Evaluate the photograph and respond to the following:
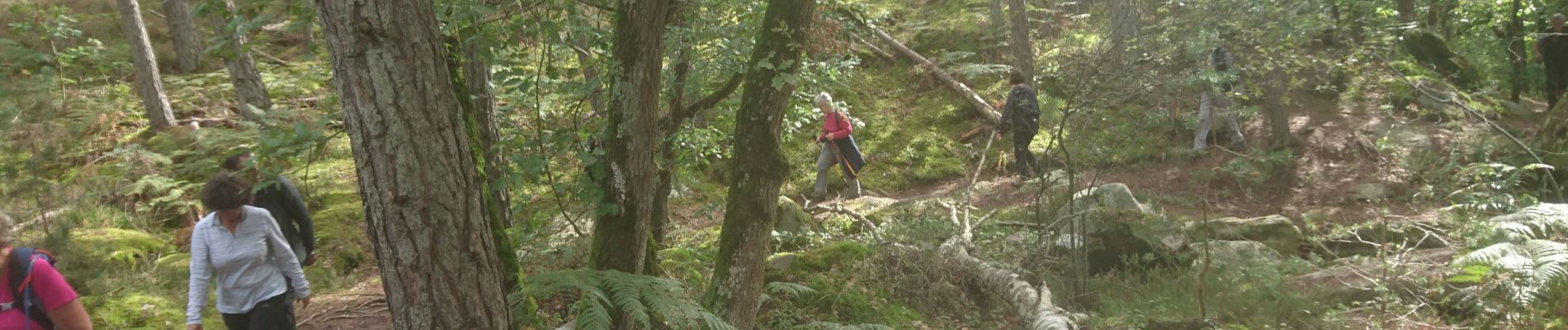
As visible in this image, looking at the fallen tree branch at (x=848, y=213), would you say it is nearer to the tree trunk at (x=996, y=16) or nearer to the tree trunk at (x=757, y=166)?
the tree trunk at (x=757, y=166)

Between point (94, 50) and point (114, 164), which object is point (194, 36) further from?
point (114, 164)

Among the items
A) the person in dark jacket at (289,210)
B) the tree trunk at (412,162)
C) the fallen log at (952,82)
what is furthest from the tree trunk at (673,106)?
the fallen log at (952,82)

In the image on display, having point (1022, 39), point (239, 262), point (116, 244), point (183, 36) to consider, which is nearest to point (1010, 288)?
point (239, 262)

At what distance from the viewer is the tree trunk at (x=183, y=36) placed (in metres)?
11.9

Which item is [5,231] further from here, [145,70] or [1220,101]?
[1220,101]

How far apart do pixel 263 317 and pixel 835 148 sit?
24.0 ft

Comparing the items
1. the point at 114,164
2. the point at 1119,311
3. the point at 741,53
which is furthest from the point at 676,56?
the point at 114,164

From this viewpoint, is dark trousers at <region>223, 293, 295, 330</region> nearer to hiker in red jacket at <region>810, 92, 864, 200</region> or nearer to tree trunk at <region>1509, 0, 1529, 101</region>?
hiker in red jacket at <region>810, 92, 864, 200</region>

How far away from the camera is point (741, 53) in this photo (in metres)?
5.80

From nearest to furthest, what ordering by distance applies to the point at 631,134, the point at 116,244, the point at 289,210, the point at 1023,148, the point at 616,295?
the point at 616,295 < the point at 631,134 < the point at 289,210 < the point at 116,244 < the point at 1023,148

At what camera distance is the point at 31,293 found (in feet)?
12.0

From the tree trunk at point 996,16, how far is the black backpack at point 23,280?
13.0 metres

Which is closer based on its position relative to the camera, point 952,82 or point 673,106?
point 673,106

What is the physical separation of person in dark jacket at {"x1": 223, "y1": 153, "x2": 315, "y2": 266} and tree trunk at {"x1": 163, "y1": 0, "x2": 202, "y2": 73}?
335 inches
